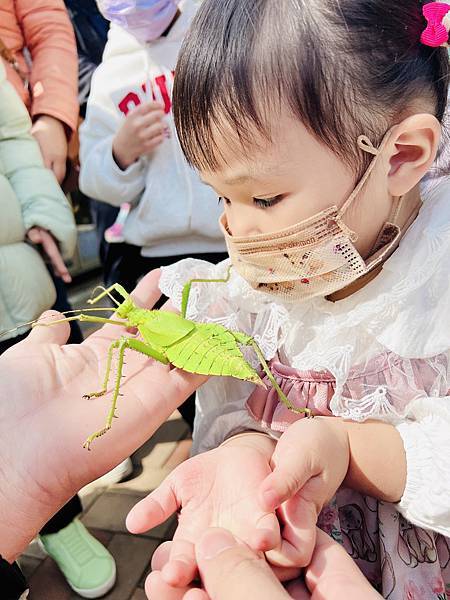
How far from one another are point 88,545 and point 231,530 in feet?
4.40

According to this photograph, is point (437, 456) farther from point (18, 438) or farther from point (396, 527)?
point (18, 438)

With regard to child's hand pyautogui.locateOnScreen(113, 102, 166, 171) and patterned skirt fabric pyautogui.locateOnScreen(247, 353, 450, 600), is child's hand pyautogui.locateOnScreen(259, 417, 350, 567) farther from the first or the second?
child's hand pyautogui.locateOnScreen(113, 102, 166, 171)

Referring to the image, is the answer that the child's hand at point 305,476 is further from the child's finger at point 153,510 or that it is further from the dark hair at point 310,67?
the dark hair at point 310,67

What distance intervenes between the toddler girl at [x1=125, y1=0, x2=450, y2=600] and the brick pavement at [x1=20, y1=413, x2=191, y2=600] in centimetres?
125

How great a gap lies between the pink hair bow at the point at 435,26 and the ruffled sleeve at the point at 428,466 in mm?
729

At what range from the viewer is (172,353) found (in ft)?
4.26

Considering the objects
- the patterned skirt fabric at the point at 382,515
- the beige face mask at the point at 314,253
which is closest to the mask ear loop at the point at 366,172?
the beige face mask at the point at 314,253

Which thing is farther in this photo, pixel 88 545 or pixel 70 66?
pixel 70 66

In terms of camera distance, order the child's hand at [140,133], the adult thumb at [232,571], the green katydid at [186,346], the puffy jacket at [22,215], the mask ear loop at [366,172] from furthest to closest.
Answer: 1. the child's hand at [140,133]
2. the puffy jacket at [22,215]
3. the green katydid at [186,346]
4. the mask ear loop at [366,172]
5. the adult thumb at [232,571]

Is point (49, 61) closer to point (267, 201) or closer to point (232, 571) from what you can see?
point (267, 201)

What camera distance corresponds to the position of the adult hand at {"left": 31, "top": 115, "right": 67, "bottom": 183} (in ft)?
6.95

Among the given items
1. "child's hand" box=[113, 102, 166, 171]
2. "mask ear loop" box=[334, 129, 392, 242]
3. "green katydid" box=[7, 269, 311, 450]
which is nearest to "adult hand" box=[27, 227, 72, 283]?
"child's hand" box=[113, 102, 166, 171]

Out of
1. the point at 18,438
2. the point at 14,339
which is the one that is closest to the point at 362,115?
the point at 18,438

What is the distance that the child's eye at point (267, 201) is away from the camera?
3.65 feet
